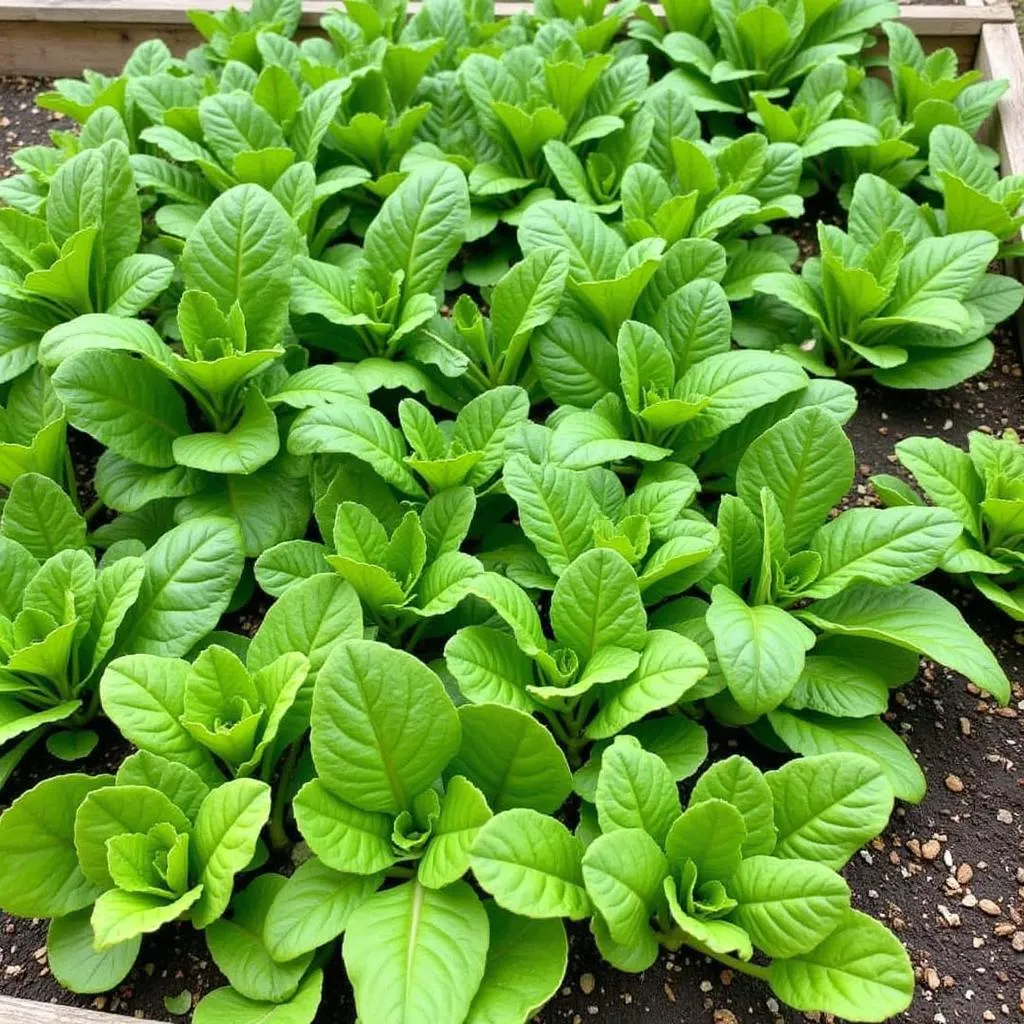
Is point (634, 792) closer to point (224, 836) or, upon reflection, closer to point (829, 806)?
point (829, 806)

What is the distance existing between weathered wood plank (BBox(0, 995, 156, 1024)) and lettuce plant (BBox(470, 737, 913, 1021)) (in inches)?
25.4

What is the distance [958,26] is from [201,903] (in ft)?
11.0

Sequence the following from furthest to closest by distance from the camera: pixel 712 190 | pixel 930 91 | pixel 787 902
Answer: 1. pixel 930 91
2. pixel 712 190
3. pixel 787 902

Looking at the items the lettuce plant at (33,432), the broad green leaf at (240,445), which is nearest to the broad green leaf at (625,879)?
the broad green leaf at (240,445)

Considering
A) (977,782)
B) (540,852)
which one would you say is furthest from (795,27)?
(540,852)

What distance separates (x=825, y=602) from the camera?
1921mm

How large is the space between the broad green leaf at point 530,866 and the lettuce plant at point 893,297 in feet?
4.52

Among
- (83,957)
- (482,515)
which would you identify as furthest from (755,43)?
(83,957)

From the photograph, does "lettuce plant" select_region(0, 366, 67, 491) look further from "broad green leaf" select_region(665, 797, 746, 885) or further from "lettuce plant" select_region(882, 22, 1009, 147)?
"lettuce plant" select_region(882, 22, 1009, 147)

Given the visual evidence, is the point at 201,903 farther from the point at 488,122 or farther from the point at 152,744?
the point at 488,122

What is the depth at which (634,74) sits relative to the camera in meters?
2.86

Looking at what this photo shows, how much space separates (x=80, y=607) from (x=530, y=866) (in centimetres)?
94

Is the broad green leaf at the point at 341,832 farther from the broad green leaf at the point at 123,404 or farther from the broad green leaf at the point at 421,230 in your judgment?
the broad green leaf at the point at 421,230

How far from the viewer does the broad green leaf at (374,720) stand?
1529 millimetres
